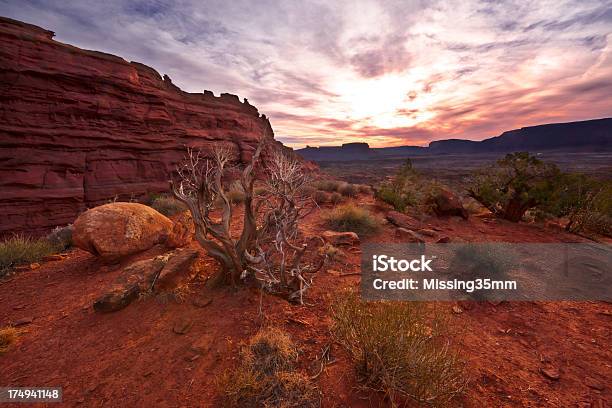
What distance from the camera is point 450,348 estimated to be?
299 cm

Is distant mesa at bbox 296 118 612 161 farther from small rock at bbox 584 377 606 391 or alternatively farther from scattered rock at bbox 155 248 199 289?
small rock at bbox 584 377 606 391

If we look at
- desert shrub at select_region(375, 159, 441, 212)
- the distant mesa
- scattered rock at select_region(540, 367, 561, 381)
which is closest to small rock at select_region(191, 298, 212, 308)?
scattered rock at select_region(540, 367, 561, 381)

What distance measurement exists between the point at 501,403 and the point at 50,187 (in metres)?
17.4

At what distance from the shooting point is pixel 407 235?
6953mm

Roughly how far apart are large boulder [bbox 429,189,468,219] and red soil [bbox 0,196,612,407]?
15.5 feet

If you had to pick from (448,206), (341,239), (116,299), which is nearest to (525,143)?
(448,206)

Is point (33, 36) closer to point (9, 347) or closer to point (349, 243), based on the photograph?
point (9, 347)

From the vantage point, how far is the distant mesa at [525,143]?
105 m

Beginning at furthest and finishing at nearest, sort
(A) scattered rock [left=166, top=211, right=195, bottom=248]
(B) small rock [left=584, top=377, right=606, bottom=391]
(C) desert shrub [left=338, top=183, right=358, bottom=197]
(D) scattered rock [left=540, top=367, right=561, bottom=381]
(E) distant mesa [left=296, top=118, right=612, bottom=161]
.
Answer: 1. (E) distant mesa [left=296, top=118, right=612, bottom=161]
2. (C) desert shrub [left=338, top=183, right=358, bottom=197]
3. (A) scattered rock [left=166, top=211, right=195, bottom=248]
4. (D) scattered rock [left=540, top=367, right=561, bottom=381]
5. (B) small rock [left=584, top=377, right=606, bottom=391]

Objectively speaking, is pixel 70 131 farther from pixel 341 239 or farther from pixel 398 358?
pixel 398 358

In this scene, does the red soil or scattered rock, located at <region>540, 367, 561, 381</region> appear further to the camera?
scattered rock, located at <region>540, 367, 561, 381</region>

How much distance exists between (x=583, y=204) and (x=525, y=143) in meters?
160

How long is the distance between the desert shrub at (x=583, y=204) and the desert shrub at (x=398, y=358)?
873cm

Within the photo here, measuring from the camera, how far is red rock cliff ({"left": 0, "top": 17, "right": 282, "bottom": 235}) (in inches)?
445
